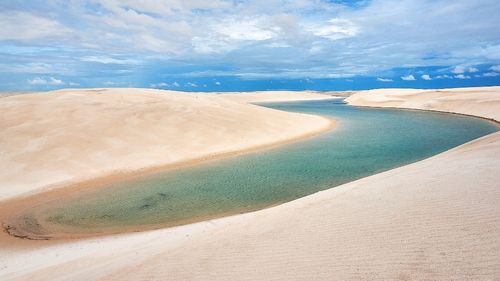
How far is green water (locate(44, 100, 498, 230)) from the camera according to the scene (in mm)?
14773

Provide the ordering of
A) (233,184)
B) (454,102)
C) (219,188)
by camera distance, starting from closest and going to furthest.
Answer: (219,188)
(233,184)
(454,102)

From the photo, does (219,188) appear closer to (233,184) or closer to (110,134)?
(233,184)

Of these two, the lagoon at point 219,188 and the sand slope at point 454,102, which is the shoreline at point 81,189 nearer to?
the lagoon at point 219,188

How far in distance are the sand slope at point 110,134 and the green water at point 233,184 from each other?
2961 millimetres

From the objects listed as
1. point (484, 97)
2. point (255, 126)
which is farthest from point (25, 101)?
point (484, 97)

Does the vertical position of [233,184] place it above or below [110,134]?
below

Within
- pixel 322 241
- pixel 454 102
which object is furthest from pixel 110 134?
pixel 454 102

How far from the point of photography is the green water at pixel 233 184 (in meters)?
14.8

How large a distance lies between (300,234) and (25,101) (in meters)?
40.3

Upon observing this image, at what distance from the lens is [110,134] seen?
1065 inches

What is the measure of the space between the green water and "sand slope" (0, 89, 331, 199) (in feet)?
9.72

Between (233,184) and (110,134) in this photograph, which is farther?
(110,134)

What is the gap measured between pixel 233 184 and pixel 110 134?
13331 mm

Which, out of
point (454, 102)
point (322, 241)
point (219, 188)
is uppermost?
point (454, 102)
